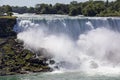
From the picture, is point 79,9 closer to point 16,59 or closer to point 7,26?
point 7,26

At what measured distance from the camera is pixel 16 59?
64438 mm

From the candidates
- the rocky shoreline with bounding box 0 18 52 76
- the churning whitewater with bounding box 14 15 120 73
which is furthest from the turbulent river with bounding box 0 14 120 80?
the rocky shoreline with bounding box 0 18 52 76

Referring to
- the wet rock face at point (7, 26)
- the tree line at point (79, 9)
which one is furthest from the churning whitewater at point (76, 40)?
the tree line at point (79, 9)

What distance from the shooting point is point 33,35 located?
7069cm

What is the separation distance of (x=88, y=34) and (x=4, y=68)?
17.6 metres

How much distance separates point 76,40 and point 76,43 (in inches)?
43.9

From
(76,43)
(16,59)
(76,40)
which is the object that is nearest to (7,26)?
(16,59)

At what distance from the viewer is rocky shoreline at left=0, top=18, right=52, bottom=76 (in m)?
61.6

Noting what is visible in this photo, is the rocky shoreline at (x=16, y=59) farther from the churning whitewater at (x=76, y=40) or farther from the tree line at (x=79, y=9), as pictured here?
the tree line at (x=79, y=9)

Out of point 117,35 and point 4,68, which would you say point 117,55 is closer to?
point 117,35

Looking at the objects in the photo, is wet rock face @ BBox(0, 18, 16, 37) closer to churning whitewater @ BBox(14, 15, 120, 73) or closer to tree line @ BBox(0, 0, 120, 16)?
churning whitewater @ BBox(14, 15, 120, 73)

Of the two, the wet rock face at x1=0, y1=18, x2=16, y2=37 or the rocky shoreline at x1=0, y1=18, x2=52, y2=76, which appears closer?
the rocky shoreline at x1=0, y1=18, x2=52, y2=76

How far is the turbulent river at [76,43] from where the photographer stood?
6131 centimetres

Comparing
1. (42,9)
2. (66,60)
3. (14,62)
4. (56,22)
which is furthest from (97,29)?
(42,9)
